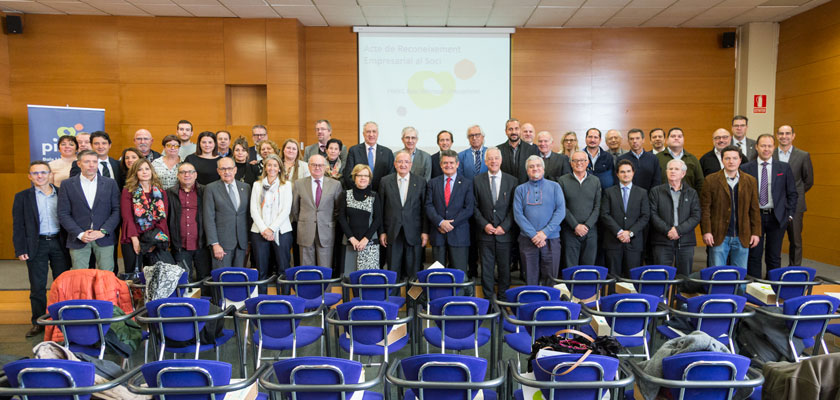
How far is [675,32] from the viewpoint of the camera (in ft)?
30.2

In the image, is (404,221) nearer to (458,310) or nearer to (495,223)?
(495,223)

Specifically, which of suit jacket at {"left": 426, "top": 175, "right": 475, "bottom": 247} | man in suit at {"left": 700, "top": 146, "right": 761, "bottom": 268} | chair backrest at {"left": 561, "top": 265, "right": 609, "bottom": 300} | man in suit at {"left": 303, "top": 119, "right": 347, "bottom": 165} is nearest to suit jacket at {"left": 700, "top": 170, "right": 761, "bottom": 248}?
man in suit at {"left": 700, "top": 146, "right": 761, "bottom": 268}

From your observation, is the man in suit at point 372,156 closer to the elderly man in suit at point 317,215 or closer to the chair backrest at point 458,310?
the elderly man in suit at point 317,215

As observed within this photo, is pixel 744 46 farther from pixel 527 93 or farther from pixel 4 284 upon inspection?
pixel 4 284

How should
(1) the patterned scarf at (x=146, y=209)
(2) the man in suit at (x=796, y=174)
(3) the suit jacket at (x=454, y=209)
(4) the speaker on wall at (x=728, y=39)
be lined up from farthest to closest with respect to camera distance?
1. (4) the speaker on wall at (x=728, y=39)
2. (2) the man in suit at (x=796, y=174)
3. (3) the suit jacket at (x=454, y=209)
4. (1) the patterned scarf at (x=146, y=209)

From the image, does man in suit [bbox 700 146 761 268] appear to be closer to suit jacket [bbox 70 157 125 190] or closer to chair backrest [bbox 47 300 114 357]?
chair backrest [bbox 47 300 114 357]

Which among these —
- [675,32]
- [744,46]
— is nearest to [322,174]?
[675,32]

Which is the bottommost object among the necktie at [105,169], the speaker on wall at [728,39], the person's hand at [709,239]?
the person's hand at [709,239]

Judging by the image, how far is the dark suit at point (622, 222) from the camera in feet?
17.8

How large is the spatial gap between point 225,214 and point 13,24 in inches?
254

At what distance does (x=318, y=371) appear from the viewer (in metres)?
2.26

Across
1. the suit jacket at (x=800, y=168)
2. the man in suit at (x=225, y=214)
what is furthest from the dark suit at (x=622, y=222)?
the man in suit at (x=225, y=214)

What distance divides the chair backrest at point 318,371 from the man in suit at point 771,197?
5367mm

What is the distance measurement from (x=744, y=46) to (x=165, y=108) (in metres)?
10.2
